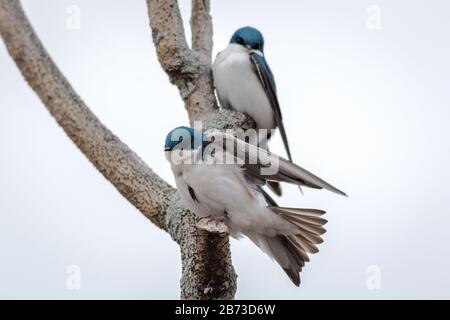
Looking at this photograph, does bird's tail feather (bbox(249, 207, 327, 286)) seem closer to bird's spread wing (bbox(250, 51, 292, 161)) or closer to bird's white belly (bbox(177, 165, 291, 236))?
bird's white belly (bbox(177, 165, 291, 236))

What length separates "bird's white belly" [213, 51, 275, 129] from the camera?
4508 mm

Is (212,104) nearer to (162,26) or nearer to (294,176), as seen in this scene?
(162,26)

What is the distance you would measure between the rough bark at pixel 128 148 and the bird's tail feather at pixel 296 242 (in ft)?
1.35

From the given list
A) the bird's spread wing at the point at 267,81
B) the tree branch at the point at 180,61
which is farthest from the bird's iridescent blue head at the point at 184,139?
the bird's spread wing at the point at 267,81

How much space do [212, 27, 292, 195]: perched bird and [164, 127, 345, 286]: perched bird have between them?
96 cm

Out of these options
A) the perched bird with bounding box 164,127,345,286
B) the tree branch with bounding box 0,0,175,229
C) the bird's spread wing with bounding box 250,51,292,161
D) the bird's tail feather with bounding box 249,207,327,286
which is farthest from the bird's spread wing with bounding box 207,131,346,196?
the bird's spread wing with bounding box 250,51,292,161

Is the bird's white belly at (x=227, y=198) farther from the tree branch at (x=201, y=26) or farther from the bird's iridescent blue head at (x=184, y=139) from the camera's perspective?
the tree branch at (x=201, y=26)

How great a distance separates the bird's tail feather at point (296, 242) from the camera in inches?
141

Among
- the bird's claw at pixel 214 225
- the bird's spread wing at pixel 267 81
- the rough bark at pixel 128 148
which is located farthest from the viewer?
the bird's spread wing at pixel 267 81

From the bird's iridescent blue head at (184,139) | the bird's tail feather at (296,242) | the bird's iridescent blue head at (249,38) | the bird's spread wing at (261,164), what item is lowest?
the bird's tail feather at (296,242)

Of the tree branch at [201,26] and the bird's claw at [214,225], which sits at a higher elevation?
the tree branch at [201,26]

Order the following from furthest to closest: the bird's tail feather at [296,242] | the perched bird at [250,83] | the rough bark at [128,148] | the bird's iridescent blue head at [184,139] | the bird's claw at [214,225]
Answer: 1. the perched bird at [250,83]
2. the bird's tail feather at [296,242]
3. the bird's iridescent blue head at [184,139]
4. the rough bark at [128,148]
5. the bird's claw at [214,225]

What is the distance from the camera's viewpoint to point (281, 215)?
11.8ft

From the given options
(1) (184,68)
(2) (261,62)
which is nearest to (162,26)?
(1) (184,68)
